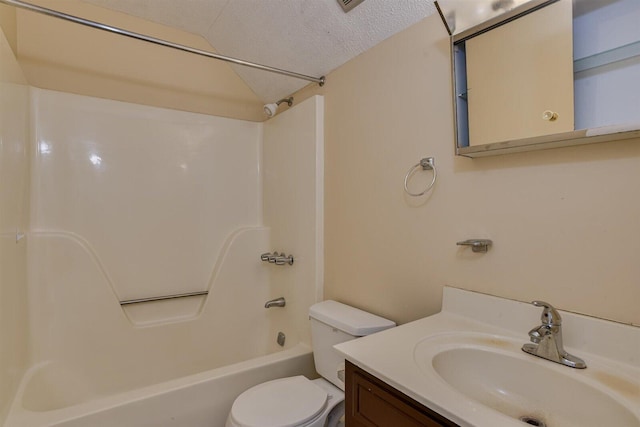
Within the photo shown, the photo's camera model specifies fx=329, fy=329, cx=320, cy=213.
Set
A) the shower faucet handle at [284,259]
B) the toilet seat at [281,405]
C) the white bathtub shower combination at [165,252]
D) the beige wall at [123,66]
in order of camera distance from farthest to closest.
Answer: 1. the shower faucet handle at [284,259]
2. the beige wall at [123,66]
3. the white bathtub shower combination at [165,252]
4. the toilet seat at [281,405]

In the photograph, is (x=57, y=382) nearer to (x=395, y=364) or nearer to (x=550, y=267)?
(x=395, y=364)

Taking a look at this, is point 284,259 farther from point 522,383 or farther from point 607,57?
point 607,57

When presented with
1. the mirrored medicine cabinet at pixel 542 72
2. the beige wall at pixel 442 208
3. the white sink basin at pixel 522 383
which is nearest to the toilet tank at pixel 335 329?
the beige wall at pixel 442 208

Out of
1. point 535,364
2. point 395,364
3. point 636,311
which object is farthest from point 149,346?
point 636,311

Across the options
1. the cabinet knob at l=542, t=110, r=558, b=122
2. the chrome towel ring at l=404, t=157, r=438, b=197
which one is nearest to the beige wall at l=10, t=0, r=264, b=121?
the chrome towel ring at l=404, t=157, r=438, b=197

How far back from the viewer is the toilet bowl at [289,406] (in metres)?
1.21

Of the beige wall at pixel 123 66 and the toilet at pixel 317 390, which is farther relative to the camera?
the beige wall at pixel 123 66

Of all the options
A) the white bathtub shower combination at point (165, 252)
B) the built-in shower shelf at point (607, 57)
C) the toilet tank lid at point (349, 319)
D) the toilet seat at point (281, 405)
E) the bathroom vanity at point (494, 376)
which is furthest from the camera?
the white bathtub shower combination at point (165, 252)

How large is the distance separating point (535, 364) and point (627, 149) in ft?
1.97

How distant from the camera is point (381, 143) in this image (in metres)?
1.52

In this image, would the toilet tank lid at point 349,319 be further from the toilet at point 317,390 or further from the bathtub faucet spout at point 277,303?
the bathtub faucet spout at point 277,303

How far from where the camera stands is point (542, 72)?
97cm

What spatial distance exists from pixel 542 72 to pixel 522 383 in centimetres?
88

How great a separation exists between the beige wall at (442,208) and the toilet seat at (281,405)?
1.52ft
